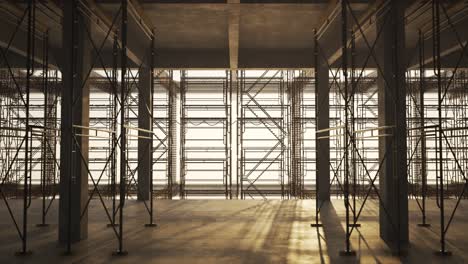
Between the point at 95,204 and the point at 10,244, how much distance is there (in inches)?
193

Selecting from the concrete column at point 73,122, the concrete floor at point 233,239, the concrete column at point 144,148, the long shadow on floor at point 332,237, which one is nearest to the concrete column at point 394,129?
the concrete floor at point 233,239

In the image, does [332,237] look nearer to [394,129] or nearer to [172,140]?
[394,129]

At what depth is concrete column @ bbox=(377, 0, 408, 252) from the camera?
725 centimetres

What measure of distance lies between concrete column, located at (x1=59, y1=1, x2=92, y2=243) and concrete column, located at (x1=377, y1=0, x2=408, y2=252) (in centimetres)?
566

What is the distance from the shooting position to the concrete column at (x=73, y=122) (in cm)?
721

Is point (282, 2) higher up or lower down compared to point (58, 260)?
higher up

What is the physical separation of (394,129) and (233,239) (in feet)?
12.0

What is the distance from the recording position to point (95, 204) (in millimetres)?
12266

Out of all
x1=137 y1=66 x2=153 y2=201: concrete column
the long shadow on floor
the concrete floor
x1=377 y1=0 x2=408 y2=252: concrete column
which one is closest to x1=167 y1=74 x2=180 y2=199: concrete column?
x1=137 y1=66 x2=153 y2=201: concrete column

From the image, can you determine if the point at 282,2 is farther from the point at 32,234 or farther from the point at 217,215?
the point at 32,234

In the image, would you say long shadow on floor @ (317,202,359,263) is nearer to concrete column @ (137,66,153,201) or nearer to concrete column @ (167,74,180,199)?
concrete column @ (137,66,153,201)

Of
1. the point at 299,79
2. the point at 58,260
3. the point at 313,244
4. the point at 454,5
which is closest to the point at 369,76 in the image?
the point at 299,79

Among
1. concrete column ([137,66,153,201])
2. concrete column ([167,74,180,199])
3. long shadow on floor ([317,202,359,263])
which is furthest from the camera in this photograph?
concrete column ([167,74,180,199])

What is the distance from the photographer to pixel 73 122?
24.4ft
